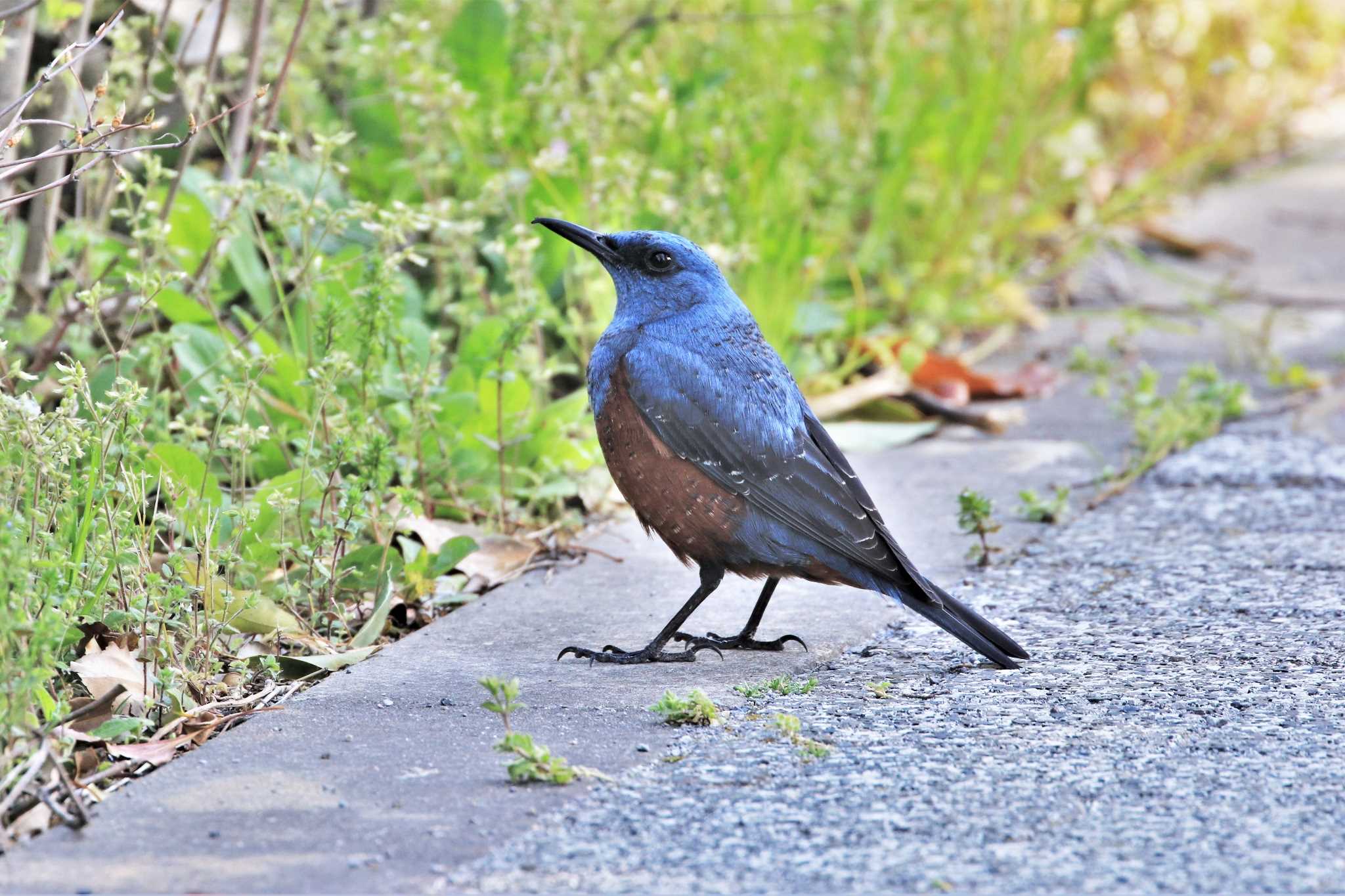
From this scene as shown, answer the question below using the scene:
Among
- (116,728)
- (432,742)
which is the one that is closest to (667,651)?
(432,742)

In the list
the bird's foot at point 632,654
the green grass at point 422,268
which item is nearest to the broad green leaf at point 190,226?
the green grass at point 422,268

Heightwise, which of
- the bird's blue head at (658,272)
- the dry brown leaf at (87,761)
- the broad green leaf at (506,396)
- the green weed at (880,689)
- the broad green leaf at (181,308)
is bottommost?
the green weed at (880,689)

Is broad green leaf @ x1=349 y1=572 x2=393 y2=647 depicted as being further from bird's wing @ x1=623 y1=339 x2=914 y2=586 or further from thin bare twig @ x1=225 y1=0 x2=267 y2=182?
thin bare twig @ x1=225 y1=0 x2=267 y2=182

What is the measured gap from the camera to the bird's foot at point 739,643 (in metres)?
3.54

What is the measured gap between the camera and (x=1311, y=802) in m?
2.54

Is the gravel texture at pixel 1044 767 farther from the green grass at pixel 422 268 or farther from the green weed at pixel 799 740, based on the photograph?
the green grass at pixel 422 268

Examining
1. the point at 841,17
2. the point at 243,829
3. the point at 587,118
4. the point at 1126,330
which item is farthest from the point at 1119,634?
the point at 841,17

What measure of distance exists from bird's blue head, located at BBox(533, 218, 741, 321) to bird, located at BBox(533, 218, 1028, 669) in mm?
48

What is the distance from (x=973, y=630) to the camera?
3.32m

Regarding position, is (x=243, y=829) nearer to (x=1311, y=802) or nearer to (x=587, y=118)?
(x=1311, y=802)

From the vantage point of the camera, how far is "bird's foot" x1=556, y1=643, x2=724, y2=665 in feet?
11.2

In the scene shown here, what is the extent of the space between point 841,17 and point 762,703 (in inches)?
169

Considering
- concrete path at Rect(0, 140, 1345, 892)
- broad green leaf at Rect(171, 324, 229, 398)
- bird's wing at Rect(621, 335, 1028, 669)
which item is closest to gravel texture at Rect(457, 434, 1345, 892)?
concrete path at Rect(0, 140, 1345, 892)

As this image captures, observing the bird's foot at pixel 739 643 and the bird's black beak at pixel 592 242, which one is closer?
the bird's foot at pixel 739 643
